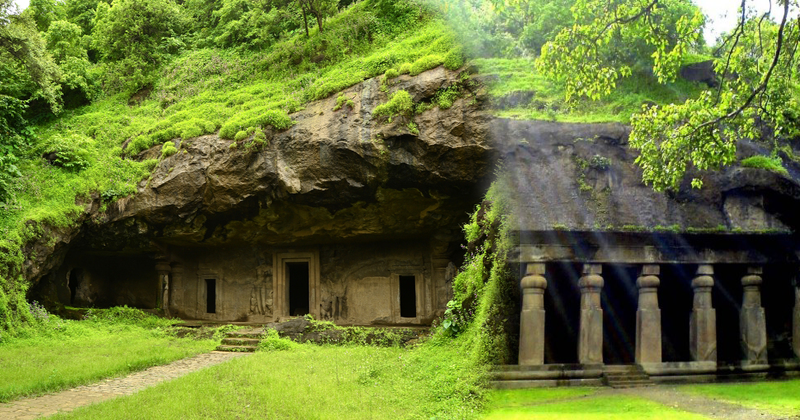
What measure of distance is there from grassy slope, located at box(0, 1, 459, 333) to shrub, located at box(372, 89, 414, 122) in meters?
1.13

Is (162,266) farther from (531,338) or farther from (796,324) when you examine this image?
(796,324)

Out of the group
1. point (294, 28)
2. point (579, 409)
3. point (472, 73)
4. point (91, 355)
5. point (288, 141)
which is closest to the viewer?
point (579, 409)

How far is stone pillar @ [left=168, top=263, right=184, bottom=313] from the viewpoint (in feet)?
69.7

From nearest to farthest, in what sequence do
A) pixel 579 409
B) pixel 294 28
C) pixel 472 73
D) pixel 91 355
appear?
1. pixel 579 409
2. pixel 91 355
3. pixel 472 73
4. pixel 294 28

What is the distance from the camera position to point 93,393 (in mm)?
9664

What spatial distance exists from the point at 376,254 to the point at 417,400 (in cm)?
1183

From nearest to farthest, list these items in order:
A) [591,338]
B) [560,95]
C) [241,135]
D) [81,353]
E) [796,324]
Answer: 1. [591,338]
2. [796,324]
3. [560,95]
4. [81,353]
5. [241,135]

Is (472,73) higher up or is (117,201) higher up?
(472,73)

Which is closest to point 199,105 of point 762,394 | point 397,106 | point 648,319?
point 397,106

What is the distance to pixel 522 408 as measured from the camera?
7.96 meters

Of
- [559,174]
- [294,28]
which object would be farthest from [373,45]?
[559,174]

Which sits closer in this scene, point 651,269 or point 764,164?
point 651,269

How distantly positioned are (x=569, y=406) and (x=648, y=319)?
3365mm

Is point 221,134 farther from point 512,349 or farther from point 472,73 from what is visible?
→ point 512,349
